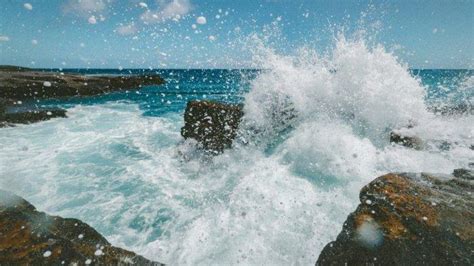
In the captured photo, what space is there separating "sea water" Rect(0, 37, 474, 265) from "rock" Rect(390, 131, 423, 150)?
0.54 ft

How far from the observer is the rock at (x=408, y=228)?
94.1 inches

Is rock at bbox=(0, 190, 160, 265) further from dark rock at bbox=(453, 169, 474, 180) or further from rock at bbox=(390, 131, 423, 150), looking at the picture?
rock at bbox=(390, 131, 423, 150)

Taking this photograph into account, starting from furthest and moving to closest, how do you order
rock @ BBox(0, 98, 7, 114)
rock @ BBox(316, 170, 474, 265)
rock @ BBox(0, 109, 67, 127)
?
rock @ BBox(0, 98, 7, 114), rock @ BBox(0, 109, 67, 127), rock @ BBox(316, 170, 474, 265)


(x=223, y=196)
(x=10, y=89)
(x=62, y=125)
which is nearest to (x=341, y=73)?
(x=223, y=196)

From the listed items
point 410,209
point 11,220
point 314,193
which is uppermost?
point 410,209

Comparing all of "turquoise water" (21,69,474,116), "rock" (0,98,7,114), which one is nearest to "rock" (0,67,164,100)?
"turquoise water" (21,69,474,116)

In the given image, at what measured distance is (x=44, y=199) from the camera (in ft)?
18.0

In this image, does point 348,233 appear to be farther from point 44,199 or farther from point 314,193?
point 44,199

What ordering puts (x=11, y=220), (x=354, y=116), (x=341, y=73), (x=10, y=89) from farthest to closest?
(x=10, y=89), (x=341, y=73), (x=354, y=116), (x=11, y=220)

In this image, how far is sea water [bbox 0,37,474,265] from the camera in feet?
13.5

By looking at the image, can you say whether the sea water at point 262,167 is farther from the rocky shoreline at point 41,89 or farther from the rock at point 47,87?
the rock at point 47,87

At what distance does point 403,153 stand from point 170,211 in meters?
4.40

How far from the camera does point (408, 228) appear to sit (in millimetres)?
2570

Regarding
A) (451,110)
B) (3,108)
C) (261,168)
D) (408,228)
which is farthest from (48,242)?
(3,108)
